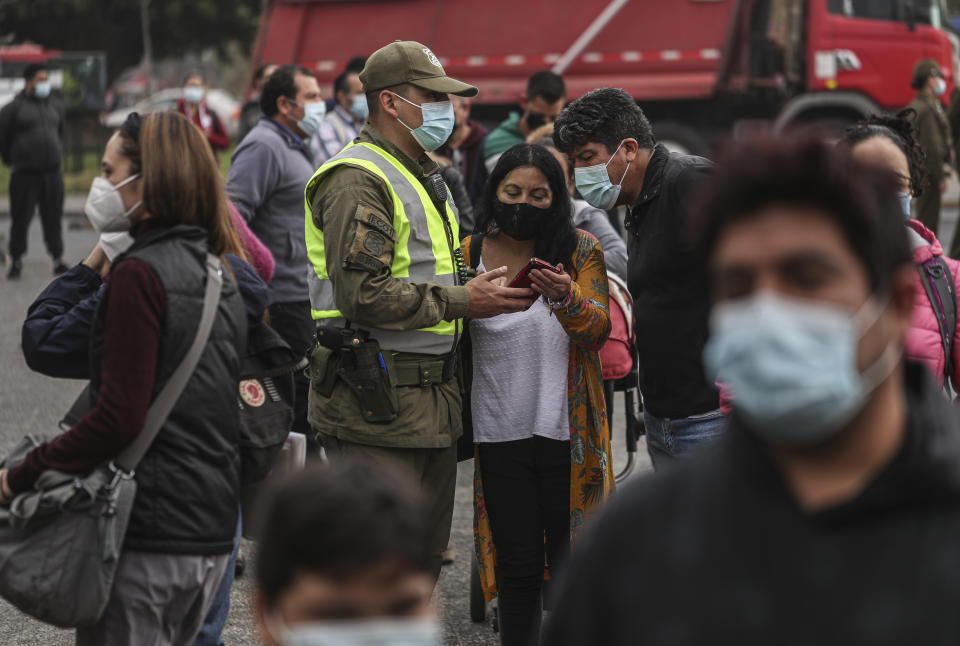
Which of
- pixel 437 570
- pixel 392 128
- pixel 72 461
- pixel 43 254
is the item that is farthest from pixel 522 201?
pixel 43 254

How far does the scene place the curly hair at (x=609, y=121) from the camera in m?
3.88

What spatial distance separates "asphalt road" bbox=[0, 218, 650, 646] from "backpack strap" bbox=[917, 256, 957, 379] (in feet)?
6.54

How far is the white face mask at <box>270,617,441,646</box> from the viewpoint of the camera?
161 centimetres

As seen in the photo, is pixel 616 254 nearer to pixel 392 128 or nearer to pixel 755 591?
pixel 392 128

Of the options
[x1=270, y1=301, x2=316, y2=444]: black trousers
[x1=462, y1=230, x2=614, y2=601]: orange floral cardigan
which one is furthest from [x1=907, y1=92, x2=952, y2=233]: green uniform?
[x1=462, y1=230, x2=614, y2=601]: orange floral cardigan

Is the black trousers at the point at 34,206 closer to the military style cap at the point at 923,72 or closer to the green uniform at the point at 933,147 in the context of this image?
the green uniform at the point at 933,147

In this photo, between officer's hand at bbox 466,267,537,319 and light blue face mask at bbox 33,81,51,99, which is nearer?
officer's hand at bbox 466,267,537,319

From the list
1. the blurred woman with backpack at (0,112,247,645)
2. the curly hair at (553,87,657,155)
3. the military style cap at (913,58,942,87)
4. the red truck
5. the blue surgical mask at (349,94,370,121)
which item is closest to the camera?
the blurred woman with backpack at (0,112,247,645)

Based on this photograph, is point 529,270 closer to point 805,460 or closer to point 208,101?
point 805,460

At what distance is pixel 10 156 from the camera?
42.8 ft

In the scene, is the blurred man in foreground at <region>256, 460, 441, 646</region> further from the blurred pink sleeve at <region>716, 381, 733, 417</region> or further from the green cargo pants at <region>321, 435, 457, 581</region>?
the green cargo pants at <region>321, 435, 457, 581</region>

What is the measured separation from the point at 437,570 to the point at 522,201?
1.12 meters

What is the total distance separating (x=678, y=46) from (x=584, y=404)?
40.9 ft

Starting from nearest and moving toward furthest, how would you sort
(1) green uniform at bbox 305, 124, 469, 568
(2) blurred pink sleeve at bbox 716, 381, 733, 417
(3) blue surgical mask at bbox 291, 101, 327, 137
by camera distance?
(2) blurred pink sleeve at bbox 716, 381, 733, 417, (1) green uniform at bbox 305, 124, 469, 568, (3) blue surgical mask at bbox 291, 101, 327, 137
